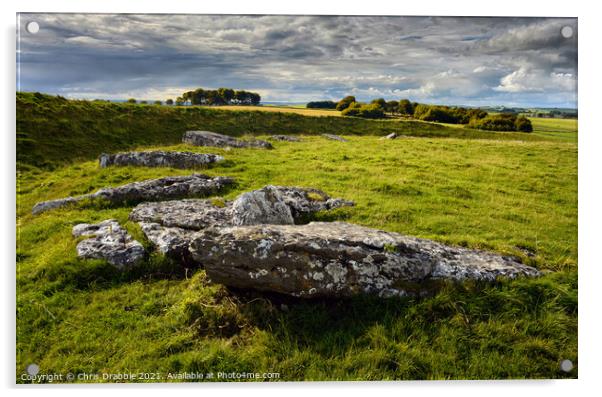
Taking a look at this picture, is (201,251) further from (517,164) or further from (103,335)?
(517,164)

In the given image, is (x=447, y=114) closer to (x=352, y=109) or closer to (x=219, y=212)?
(x=352, y=109)

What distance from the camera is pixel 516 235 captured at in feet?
23.6

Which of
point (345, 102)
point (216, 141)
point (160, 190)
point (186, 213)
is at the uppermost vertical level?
point (345, 102)

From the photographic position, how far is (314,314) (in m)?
5.12

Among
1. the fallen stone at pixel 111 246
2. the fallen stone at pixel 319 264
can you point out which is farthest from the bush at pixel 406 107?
the fallen stone at pixel 111 246

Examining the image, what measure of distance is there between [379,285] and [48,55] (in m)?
7.53

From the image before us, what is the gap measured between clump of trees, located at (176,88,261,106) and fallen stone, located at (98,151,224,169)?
2.64 metres

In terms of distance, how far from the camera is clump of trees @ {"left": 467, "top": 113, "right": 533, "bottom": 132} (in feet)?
27.0

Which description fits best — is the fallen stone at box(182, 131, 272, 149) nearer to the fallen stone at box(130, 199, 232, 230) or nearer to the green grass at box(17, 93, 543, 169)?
the green grass at box(17, 93, 543, 169)

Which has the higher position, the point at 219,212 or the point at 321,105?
the point at 321,105

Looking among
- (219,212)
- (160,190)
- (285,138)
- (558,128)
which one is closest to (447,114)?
(558,128)

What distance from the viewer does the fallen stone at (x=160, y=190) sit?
8250mm

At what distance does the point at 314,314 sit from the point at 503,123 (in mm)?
6489
